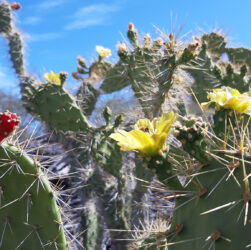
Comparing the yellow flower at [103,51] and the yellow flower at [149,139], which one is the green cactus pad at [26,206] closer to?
the yellow flower at [149,139]

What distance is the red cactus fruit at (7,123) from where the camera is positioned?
1.28m

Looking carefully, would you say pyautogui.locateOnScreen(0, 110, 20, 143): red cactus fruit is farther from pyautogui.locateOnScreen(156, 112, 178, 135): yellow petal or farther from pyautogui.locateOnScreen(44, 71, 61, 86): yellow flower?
pyautogui.locateOnScreen(44, 71, 61, 86): yellow flower

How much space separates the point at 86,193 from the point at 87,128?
551mm

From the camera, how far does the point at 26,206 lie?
4.71ft

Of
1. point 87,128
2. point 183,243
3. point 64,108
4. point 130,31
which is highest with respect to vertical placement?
point 130,31

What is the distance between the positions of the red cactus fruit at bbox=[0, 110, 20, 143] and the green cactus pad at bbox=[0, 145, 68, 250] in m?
0.09

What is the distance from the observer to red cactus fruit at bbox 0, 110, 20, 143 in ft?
4.20

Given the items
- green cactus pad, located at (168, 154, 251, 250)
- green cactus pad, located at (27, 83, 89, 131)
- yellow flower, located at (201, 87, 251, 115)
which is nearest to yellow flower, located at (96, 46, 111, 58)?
green cactus pad, located at (27, 83, 89, 131)

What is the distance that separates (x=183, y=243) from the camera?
1060 millimetres

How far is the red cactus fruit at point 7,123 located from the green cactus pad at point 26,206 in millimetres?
92

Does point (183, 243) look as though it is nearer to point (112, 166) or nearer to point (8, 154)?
point (8, 154)

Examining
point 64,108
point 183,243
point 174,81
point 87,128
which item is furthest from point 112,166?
point 183,243

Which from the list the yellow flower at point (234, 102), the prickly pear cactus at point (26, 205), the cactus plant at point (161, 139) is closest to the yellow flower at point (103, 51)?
the cactus plant at point (161, 139)

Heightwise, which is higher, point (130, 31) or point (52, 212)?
point (130, 31)
